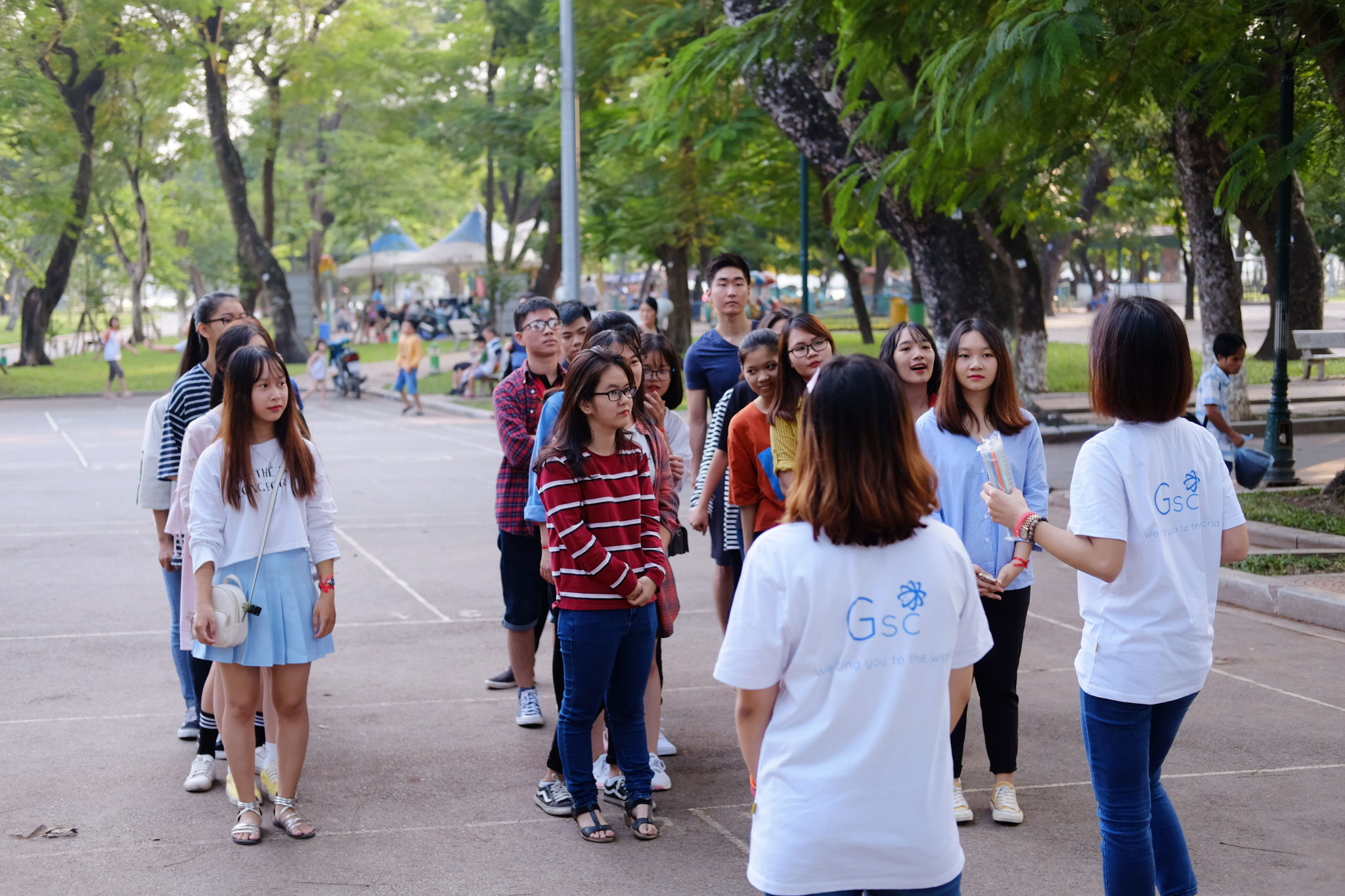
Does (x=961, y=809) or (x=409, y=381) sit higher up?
(x=409, y=381)

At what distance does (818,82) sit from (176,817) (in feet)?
39.7

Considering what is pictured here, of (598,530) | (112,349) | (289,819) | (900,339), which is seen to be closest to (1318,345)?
(900,339)

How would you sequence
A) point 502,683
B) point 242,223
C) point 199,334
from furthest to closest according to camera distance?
point 242,223 → point 502,683 → point 199,334

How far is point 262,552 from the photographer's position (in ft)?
15.2

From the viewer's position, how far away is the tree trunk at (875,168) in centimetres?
1480

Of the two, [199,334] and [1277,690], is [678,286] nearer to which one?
[1277,690]

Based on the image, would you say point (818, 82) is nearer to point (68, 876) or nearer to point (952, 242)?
point (952, 242)

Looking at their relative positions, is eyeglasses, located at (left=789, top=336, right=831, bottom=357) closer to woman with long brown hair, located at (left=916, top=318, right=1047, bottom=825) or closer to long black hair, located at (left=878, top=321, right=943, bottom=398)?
long black hair, located at (left=878, top=321, right=943, bottom=398)

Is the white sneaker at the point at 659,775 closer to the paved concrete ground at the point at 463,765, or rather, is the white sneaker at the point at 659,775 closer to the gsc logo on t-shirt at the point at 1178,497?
the paved concrete ground at the point at 463,765

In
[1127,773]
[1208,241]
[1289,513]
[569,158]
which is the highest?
[569,158]

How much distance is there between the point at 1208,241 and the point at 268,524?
14730 mm

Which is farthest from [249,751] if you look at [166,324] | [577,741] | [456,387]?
[166,324]

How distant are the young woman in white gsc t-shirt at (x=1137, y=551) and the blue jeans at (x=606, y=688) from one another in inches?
63.0

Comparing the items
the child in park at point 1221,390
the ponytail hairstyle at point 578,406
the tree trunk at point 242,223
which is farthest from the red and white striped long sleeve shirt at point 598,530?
the tree trunk at point 242,223
